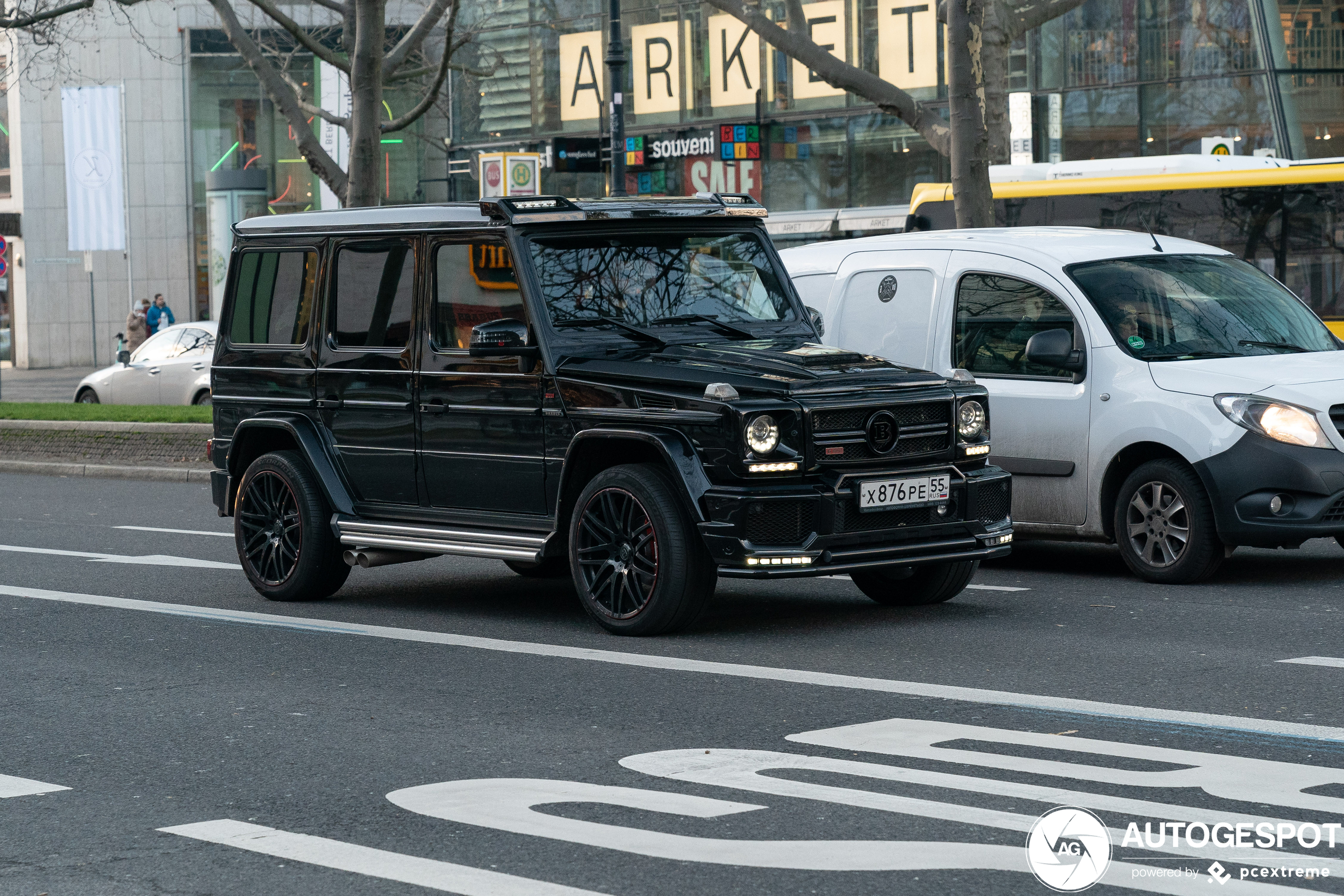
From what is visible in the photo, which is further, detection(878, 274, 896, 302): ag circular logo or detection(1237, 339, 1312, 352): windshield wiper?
detection(878, 274, 896, 302): ag circular logo

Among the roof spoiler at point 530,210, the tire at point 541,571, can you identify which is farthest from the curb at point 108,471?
the roof spoiler at point 530,210

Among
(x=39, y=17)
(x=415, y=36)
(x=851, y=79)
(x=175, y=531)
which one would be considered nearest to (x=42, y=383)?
(x=39, y=17)

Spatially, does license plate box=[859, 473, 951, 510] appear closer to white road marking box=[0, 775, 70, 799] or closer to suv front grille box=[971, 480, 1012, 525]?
suv front grille box=[971, 480, 1012, 525]

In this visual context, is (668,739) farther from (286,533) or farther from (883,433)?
(286,533)

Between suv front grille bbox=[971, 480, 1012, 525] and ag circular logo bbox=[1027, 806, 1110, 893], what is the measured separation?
3.55 m

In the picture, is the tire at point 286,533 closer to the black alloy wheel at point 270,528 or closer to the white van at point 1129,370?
the black alloy wheel at point 270,528

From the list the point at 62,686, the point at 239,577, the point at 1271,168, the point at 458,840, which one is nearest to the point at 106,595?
the point at 239,577

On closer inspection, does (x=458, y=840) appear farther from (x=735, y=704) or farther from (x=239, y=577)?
(x=239, y=577)

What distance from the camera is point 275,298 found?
1043 centimetres

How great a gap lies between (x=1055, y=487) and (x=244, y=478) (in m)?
4.45

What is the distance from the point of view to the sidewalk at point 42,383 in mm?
35906

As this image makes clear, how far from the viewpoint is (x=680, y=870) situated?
4727 mm

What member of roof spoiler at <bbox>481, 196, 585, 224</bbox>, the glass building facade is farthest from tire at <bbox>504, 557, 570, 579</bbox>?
the glass building facade

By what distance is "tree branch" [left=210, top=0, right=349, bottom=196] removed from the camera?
2236 centimetres
